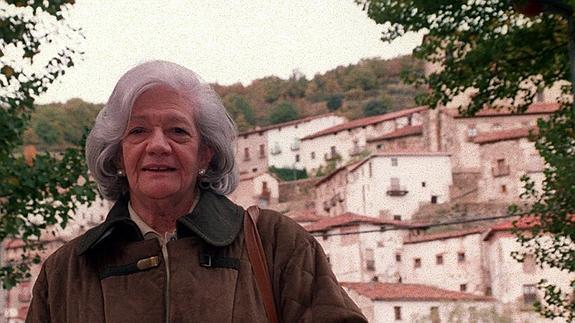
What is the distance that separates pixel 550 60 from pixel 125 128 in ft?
38.7

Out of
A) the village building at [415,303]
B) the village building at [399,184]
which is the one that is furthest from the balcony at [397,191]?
the village building at [415,303]

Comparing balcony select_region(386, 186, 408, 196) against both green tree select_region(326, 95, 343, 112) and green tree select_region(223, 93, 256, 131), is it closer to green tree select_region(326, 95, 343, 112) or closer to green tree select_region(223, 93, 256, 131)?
green tree select_region(223, 93, 256, 131)

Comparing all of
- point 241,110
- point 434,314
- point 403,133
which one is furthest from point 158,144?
point 241,110

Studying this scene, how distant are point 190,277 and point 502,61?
38.0 feet

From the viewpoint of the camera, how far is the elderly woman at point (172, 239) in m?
2.36

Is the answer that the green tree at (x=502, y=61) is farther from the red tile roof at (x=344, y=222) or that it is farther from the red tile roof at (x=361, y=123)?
the red tile roof at (x=361, y=123)

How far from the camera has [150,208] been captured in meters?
2.51

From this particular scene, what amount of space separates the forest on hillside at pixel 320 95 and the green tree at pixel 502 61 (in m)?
109

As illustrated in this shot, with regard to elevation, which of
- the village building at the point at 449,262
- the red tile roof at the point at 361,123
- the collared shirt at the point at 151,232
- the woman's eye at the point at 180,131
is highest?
the red tile roof at the point at 361,123

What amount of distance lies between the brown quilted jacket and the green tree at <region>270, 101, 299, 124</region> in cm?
13406

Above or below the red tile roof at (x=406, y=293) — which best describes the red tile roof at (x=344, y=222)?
above

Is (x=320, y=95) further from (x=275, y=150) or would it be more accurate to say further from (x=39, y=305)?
(x=39, y=305)

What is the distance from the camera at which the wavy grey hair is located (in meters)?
2.50

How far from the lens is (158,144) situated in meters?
2.43
